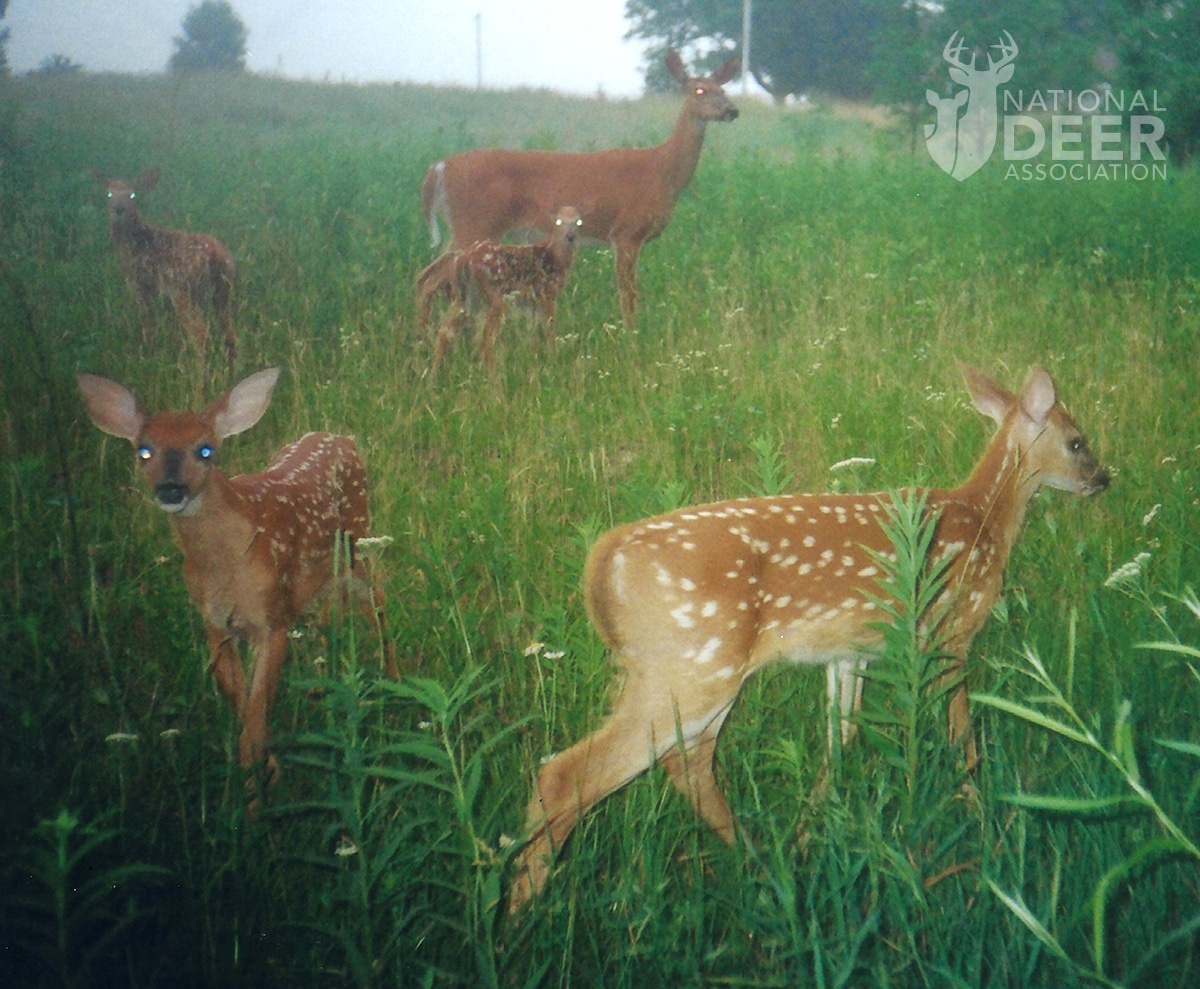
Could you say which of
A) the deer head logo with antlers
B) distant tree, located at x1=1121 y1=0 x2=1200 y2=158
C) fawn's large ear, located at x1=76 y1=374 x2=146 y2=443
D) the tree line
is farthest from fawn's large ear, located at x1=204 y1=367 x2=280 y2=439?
distant tree, located at x1=1121 y1=0 x2=1200 y2=158

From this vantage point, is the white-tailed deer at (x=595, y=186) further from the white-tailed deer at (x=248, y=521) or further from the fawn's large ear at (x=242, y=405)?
the fawn's large ear at (x=242, y=405)

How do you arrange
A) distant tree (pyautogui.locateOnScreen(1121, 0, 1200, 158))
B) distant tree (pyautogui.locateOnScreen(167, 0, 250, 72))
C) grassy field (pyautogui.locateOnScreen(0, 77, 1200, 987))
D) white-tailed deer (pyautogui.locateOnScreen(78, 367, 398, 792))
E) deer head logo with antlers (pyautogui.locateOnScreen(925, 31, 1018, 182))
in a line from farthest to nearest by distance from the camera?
deer head logo with antlers (pyautogui.locateOnScreen(925, 31, 1018, 182)) < distant tree (pyautogui.locateOnScreen(1121, 0, 1200, 158)) < distant tree (pyautogui.locateOnScreen(167, 0, 250, 72)) < white-tailed deer (pyautogui.locateOnScreen(78, 367, 398, 792)) < grassy field (pyautogui.locateOnScreen(0, 77, 1200, 987))

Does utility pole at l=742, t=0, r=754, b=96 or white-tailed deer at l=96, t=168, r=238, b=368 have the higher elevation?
utility pole at l=742, t=0, r=754, b=96

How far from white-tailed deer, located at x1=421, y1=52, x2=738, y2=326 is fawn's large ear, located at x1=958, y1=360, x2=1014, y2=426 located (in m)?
1.18

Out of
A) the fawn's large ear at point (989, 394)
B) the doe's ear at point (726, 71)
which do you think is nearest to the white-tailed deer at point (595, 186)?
the doe's ear at point (726, 71)

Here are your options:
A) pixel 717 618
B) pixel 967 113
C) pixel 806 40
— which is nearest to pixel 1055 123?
pixel 967 113

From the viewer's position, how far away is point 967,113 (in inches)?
136

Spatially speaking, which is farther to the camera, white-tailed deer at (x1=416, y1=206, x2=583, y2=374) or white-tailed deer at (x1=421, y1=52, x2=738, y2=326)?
white-tailed deer at (x1=421, y1=52, x2=738, y2=326)

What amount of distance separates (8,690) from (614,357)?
185 cm

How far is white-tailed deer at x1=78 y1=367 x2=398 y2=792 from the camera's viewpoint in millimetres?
2213

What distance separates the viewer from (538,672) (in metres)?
2.18

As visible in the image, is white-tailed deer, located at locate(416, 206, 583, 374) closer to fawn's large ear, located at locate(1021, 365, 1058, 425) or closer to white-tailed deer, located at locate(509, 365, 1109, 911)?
white-tailed deer, located at locate(509, 365, 1109, 911)

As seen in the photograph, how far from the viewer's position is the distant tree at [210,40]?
2.60m

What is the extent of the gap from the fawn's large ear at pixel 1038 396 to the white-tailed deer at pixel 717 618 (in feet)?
1.21
